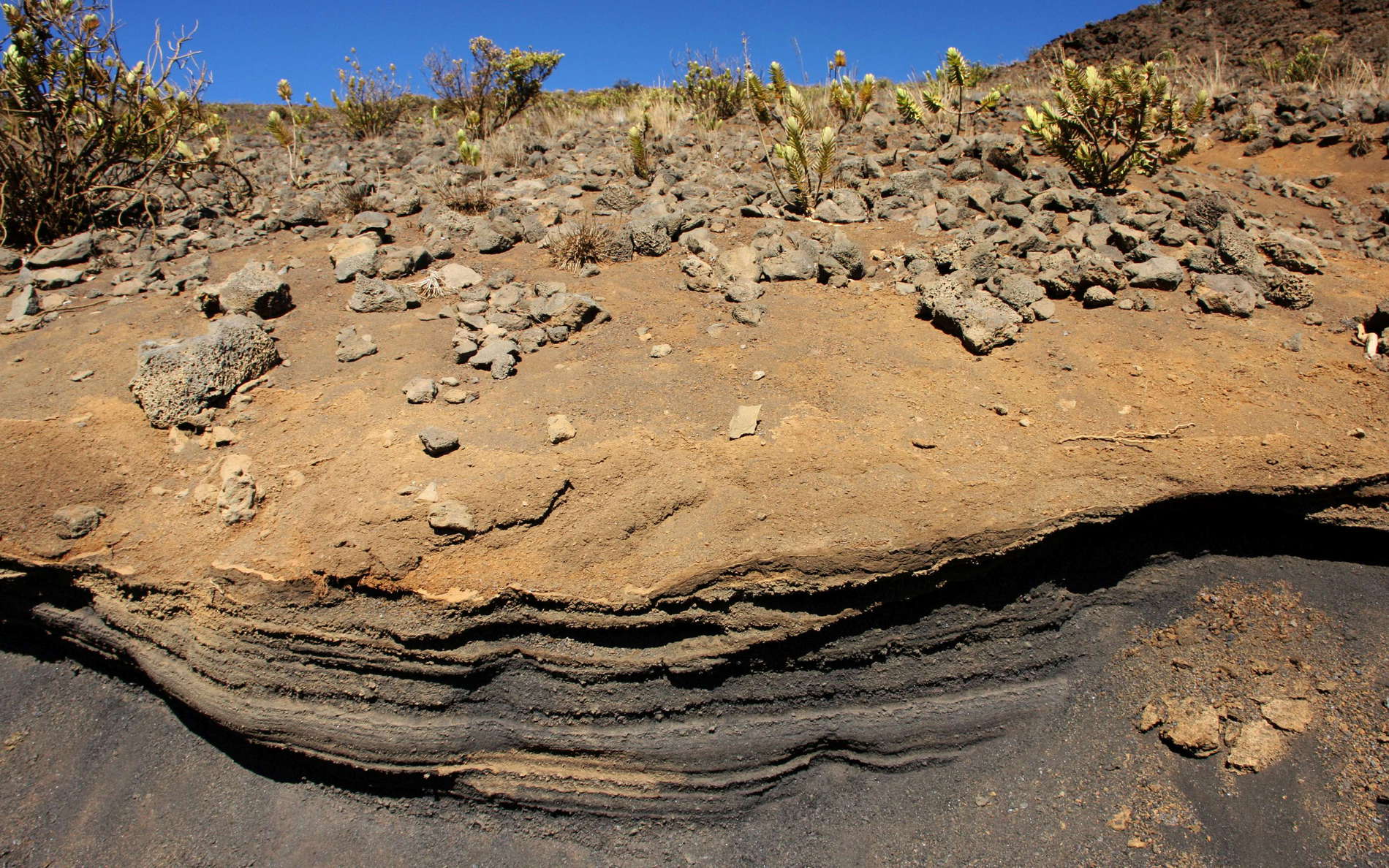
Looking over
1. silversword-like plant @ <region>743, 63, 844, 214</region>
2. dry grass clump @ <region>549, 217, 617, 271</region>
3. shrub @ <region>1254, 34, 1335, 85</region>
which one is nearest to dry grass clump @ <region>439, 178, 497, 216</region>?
dry grass clump @ <region>549, 217, 617, 271</region>

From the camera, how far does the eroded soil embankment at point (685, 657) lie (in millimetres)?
2424

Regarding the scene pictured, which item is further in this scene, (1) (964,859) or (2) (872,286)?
(2) (872,286)

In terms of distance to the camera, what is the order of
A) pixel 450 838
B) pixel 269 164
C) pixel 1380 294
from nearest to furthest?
pixel 450 838 → pixel 1380 294 → pixel 269 164

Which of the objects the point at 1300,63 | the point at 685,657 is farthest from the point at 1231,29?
the point at 685,657

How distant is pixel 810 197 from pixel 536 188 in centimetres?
188

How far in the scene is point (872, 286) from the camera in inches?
138

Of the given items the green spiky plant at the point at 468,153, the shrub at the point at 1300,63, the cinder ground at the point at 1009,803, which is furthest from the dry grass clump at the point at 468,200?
the shrub at the point at 1300,63

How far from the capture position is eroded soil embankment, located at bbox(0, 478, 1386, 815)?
7.95 feet

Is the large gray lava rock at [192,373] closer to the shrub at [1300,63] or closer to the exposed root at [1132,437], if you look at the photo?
the exposed root at [1132,437]

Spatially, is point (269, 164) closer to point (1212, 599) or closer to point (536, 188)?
point (536, 188)

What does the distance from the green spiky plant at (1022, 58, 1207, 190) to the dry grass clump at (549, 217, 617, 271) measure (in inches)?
109

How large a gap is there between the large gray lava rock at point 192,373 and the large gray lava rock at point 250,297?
0.42m

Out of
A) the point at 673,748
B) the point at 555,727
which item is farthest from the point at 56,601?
the point at 673,748

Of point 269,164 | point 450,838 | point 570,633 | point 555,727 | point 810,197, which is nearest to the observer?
point 570,633
